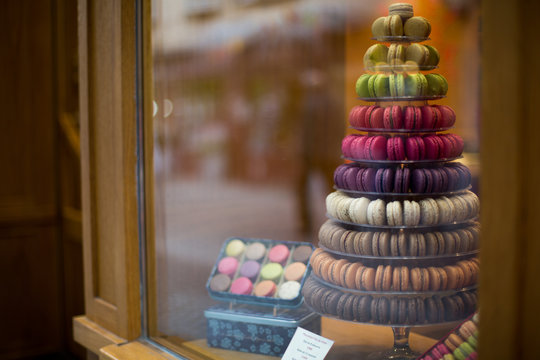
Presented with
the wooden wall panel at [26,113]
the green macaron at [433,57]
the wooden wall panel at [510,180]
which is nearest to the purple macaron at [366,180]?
the green macaron at [433,57]

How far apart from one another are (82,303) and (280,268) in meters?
1.81

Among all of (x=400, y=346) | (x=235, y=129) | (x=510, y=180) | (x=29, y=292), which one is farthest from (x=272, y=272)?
(x=29, y=292)

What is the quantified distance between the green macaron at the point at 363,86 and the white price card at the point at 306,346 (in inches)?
19.0

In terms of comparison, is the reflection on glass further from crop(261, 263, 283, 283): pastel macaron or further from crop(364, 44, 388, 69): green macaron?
crop(364, 44, 388, 69): green macaron

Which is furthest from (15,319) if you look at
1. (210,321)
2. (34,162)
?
(210,321)

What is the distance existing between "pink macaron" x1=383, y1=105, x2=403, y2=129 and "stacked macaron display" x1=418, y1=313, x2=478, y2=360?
0.34 meters

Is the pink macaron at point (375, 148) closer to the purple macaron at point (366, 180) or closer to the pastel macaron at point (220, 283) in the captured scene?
the purple macaron at point (366, 180)

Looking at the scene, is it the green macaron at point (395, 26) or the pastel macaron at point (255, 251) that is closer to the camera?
the green macaron at point (395, 26)

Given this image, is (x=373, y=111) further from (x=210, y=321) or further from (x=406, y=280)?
(x=210, y=321)

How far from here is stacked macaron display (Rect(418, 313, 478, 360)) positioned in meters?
0.86

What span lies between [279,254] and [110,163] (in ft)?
1.61

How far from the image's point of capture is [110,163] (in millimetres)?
1468

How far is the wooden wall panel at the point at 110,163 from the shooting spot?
4.65 ft

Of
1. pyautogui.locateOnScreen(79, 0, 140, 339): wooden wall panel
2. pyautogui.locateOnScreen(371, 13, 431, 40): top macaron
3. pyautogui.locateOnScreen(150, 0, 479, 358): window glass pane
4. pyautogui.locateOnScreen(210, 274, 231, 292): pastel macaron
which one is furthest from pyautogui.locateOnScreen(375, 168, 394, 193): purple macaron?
pyautogui.locateOnScreen(79, 0, 140, 339): wooden wall panel
